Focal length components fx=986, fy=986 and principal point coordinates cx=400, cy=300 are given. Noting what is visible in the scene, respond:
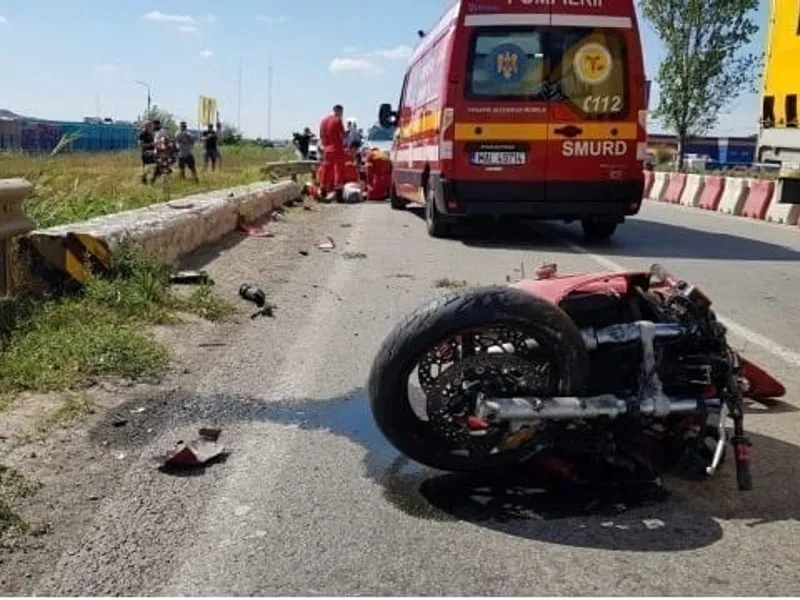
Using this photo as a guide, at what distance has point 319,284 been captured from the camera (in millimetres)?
8766

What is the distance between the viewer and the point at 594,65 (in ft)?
37.1

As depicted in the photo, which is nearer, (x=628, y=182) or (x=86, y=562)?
(x=86, y=562)

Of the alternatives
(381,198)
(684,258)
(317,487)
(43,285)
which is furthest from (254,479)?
(381,198)

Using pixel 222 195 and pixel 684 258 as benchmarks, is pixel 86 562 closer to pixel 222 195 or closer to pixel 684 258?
pixel 684 258

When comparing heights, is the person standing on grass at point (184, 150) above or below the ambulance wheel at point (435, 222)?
above


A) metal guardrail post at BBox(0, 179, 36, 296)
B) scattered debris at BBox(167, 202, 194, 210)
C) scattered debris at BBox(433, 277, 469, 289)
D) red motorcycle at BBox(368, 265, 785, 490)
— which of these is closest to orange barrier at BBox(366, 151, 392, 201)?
scattered debris at BBox(167, 202, 194, 210)

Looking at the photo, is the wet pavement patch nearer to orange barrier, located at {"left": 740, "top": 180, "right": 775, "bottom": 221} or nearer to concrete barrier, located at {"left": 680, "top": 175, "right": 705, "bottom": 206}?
orange barrier, located at {"left": 740, "top": 180, "right": 775, "bottom": 221}

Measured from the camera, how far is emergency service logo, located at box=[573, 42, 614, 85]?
11312mm

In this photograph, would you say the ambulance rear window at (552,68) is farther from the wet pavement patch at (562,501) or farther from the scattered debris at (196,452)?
the scattered debris at (196,452)

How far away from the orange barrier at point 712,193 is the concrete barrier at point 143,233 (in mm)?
11594

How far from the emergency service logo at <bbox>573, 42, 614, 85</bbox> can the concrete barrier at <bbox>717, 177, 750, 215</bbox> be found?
29.0ft

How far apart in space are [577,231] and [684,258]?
354 centimetres

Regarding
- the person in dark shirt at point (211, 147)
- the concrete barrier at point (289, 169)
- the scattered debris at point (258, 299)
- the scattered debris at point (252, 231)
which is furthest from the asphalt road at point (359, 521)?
the person in dark shirt at point (211, 147)

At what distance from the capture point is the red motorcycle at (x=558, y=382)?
11.8 ft
